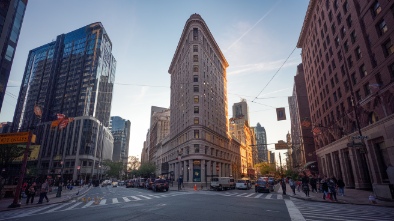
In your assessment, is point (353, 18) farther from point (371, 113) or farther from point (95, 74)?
point (95, 74)

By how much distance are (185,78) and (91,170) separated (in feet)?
217

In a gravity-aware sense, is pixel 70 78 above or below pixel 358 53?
above

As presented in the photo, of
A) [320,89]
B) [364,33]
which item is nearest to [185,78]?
[320,89]

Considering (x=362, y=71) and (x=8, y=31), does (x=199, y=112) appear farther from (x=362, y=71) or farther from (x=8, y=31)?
(x=8, y=31)

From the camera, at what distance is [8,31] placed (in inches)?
1431

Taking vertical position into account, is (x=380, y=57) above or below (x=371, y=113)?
above

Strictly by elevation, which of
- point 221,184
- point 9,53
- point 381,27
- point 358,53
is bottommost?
point 221,184

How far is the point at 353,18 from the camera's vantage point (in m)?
28.6

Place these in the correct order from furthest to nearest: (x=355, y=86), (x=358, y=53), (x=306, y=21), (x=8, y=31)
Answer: (x=306, y=21) → (x=8, y=31) → (x=355, y=86) → (x=358, y=53)

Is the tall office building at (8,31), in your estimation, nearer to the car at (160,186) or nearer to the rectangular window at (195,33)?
the car at (160,186)

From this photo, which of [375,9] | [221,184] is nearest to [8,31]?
[221,184]

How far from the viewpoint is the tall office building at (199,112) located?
171ft

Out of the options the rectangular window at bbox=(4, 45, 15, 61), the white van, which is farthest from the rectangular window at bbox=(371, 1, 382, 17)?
the rectangular window at bbox=(4, 45, 15, 61)

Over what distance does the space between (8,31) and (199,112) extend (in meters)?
40.3
